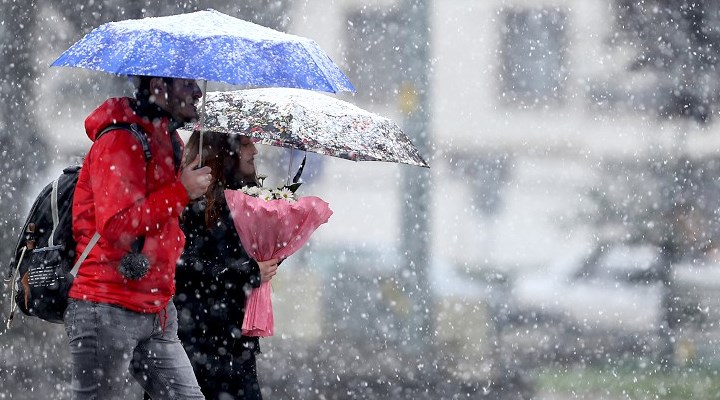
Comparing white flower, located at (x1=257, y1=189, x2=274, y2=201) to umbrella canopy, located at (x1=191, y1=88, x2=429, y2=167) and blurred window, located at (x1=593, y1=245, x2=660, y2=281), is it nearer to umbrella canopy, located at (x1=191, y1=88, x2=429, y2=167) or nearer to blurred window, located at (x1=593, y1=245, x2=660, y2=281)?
umbrella canopy, located at (x1=191, y1=88, x2=429, y2=167)

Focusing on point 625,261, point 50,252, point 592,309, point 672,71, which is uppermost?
point 672,71

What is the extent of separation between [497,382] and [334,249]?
6359 mm

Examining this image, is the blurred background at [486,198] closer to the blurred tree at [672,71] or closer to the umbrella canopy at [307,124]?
the blurred tree at [672,71]

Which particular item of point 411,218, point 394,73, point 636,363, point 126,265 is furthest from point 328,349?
point 126,265

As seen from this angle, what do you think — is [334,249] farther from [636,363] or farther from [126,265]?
[126,265]

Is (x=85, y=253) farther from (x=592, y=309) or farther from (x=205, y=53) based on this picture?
(x=592, y=309)

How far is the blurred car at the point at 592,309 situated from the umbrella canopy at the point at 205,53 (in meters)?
6.72

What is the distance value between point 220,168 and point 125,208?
1096mm

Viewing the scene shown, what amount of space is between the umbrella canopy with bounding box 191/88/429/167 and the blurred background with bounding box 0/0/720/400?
13.1ft

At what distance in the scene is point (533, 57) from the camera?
15.7 m

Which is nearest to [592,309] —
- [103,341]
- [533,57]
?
[533,57]

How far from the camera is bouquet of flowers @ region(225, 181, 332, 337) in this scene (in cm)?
448

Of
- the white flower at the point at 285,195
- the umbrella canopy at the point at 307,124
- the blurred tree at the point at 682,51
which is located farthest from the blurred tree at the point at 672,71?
the white flower at the point at 285,195

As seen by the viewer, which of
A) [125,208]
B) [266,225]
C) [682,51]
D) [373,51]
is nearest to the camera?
[125,208]
